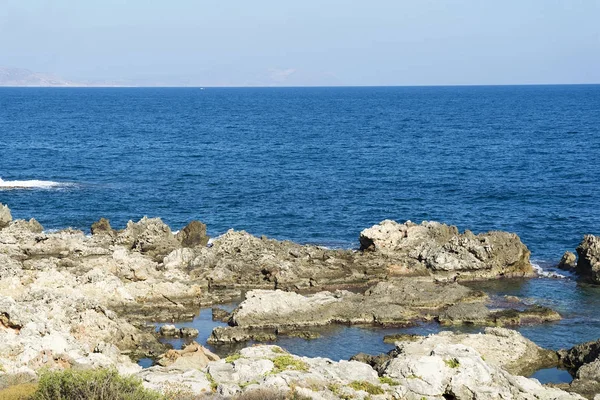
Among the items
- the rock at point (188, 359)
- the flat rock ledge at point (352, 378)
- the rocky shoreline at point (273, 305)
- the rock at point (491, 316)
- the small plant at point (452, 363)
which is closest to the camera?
the flat rock ledge at point (352, 378)

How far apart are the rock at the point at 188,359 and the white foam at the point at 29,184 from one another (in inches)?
2737

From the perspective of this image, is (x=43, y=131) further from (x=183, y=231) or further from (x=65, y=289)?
(x=65, y=289)

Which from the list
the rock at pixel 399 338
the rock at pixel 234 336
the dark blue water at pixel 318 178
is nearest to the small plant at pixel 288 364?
the rock at pixel 234 336

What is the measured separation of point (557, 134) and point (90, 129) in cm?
9927

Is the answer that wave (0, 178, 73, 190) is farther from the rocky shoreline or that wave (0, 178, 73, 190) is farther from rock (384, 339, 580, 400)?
rock (384, 339, 580, 400)

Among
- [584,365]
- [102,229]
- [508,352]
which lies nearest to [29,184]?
[102,229]

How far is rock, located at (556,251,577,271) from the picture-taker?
66.7 metres

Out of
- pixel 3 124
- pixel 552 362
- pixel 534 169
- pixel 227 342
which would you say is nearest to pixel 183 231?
→ pixel 227 342

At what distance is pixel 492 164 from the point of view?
123 metres

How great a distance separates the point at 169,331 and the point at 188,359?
14684 millimetres

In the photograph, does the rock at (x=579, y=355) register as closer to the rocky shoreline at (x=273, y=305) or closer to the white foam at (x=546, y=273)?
the rocky shoreline at (x=273, y=305)

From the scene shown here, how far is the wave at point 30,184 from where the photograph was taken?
101m

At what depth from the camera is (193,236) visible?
71.4 m

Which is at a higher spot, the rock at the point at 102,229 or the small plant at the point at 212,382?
the small plant at the point at 212,382
